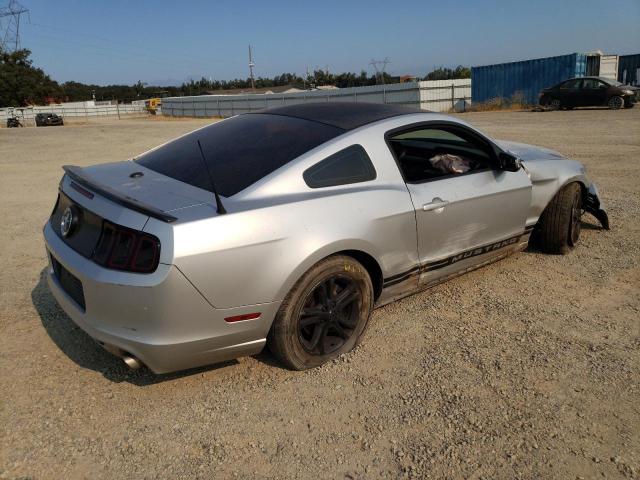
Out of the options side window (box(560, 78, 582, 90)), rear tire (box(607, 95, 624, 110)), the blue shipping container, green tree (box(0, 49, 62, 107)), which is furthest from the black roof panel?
green tree (box(0, 49, 62, 107))

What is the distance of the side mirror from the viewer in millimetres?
4047

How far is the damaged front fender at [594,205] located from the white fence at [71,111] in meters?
49.1

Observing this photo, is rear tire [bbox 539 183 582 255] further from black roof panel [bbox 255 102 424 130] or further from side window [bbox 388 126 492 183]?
black roof panel [bbox 255 102 424 130]

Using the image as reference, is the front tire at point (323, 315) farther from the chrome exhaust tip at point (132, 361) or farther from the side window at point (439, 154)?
the side window at point (439, 154)

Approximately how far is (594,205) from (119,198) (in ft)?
14.9

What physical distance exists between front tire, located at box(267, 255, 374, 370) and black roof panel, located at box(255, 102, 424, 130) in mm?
964

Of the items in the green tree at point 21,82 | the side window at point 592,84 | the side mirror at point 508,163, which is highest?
the green tree at point 21,82

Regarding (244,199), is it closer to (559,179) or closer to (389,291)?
(389,291)

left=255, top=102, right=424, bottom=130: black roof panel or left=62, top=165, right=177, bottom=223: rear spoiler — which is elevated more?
left=255, top=102, right=424, bottom=130: black roof panel

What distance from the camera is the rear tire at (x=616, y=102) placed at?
21156mm

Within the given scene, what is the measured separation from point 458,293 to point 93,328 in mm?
2715

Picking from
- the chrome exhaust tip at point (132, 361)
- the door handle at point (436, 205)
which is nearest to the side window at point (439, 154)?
the door handle at point (436, 205)

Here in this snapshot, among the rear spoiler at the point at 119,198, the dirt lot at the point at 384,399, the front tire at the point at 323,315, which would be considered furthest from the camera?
the front tire at the point at 323,315

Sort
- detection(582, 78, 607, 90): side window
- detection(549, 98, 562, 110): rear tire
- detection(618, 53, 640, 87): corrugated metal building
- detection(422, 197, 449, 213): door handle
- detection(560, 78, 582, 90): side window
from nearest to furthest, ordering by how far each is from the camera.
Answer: detection(422, 197, 449, 213): door handle
detection(582, 78, 607, 90): side window
detection(560, 78, 582, 90): side window
detection(549, 98, 562, 110): rear tire
detection(618, 53, 640, 87): corrugated metal building
